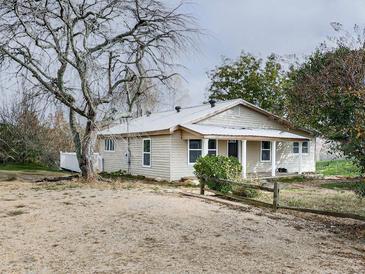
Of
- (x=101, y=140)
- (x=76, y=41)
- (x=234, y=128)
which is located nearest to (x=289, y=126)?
(x=234, y=128)

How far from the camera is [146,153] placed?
71.6 ft

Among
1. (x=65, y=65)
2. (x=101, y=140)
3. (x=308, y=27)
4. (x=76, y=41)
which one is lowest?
(x=101, y=140)

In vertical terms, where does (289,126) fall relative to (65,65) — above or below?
below

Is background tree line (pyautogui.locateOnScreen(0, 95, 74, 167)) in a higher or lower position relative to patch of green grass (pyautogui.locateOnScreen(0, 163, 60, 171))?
higher

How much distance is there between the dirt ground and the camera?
17.8 feet

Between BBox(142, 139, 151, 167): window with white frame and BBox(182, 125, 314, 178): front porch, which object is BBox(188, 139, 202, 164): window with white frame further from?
BBox(142, 139, 151, 167): window with white frame

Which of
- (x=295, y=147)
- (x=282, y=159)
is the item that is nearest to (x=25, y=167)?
(x=282, y=159)

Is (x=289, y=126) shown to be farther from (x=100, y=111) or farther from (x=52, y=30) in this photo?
(x=52, y=30)

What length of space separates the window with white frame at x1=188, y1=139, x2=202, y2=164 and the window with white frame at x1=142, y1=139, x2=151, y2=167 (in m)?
2.52

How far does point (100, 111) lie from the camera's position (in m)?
17.4

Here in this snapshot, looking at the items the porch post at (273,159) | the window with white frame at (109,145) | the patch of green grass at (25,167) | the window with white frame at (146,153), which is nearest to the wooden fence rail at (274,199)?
the window with white frame at (146,153)

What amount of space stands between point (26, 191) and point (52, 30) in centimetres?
678

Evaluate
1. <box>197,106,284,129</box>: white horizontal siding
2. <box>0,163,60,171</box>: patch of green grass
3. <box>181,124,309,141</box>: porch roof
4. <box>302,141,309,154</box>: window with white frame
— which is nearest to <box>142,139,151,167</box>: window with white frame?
<box>181,124,309,141</box>: porch roof

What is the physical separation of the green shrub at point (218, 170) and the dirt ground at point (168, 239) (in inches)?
92.7
